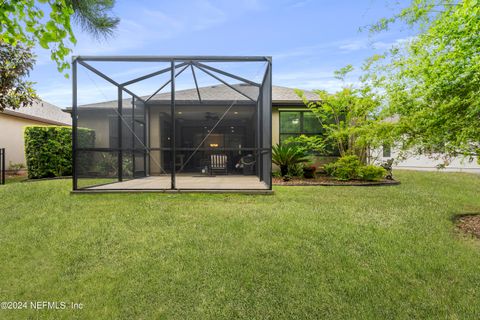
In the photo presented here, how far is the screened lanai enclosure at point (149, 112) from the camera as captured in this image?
5.91 meters

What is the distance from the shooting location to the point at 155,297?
224 centimetres

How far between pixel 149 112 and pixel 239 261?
9.39 metres

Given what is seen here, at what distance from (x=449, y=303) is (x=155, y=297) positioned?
2523 millimetres

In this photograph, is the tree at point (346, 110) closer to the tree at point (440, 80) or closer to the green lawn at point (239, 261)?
the tree at point (440, 80)

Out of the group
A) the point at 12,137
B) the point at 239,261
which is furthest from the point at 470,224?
the point at 12,137

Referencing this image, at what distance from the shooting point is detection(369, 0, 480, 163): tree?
10.3ft

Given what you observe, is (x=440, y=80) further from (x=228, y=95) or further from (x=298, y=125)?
(x=228, y=95)

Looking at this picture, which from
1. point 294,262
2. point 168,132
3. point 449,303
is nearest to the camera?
point 449,303

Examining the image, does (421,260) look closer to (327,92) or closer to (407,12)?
(407,12)

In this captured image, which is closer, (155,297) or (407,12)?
(155,297)

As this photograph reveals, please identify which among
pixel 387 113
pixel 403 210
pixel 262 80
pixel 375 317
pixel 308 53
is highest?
pixel 308 53

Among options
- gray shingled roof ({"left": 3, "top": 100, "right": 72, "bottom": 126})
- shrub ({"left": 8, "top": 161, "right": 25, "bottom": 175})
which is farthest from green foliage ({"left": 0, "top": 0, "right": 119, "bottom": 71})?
gray shingled roof ({"left": 3, "top": 100, "right": 72, "bottom": 126})

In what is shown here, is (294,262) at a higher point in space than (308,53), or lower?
lower

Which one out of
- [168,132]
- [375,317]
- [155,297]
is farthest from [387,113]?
[168,132]
